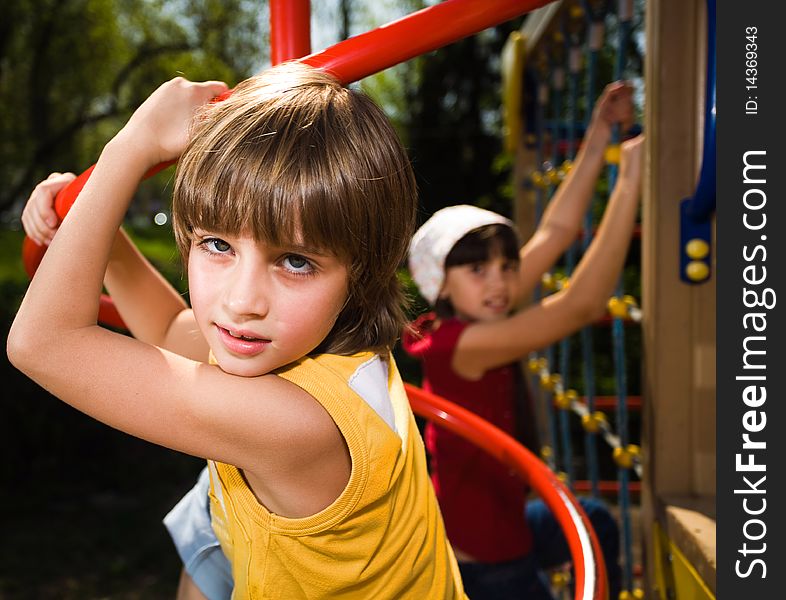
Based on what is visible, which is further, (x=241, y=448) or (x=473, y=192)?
(x=473, y=192)

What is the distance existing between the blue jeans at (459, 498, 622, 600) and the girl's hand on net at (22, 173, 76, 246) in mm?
1430

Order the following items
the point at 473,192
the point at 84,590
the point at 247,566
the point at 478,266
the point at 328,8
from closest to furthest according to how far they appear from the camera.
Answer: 1. the point at 247,566
2. the point at 478,266
3. the point at 84,590
4. the point at 473,192
5. the point at 328,8

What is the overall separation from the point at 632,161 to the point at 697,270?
1.43 ft

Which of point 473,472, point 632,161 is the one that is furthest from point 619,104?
point 473,472

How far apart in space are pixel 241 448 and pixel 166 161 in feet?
1.41

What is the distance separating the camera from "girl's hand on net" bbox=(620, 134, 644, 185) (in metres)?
2.18

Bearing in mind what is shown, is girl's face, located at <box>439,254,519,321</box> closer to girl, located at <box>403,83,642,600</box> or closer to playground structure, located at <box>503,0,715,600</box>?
girl, located at <box>403,83,642,600</box>

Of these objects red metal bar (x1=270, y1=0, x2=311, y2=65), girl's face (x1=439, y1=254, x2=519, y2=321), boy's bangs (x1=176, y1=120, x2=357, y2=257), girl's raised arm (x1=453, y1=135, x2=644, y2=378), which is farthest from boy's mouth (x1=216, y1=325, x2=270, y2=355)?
girl's face (x1=439, y1=254, x2=519, y2=321)

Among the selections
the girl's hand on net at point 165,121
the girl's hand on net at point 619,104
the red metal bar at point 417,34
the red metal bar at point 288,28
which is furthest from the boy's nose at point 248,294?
the girl's hand on net at point 619,104

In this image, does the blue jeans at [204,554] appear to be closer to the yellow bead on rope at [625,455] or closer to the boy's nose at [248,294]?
the boy's nose at [248,294]

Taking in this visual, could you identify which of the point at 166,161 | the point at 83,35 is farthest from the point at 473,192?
the point at 166,161

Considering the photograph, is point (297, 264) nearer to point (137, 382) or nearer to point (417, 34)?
point (137, 382)

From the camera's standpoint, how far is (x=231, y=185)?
1.11 meters
